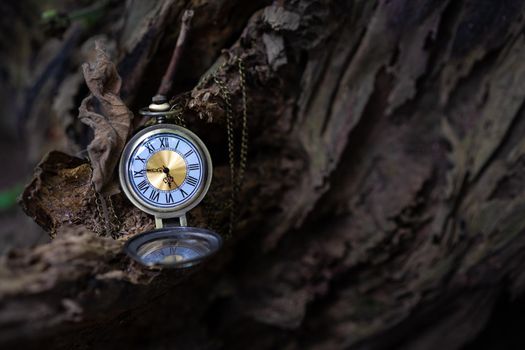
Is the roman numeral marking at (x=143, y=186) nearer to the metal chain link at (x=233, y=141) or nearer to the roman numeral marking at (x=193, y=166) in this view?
the roman numeral marking at (x=193, y=166)

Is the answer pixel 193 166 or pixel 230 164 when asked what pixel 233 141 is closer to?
pixel 230 164

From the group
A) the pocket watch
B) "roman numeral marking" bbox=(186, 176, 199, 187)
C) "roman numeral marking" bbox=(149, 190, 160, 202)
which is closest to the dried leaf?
the pocket watch

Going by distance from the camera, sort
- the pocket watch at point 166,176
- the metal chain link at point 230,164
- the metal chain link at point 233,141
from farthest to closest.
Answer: the metal chain link at point 233,141 < the metal chain link at point 230,164 < the pocket watch at point 166,176

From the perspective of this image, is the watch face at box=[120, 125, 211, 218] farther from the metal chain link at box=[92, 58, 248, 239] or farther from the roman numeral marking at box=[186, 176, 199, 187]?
the metal chain link at box=[92, 58, 248, 239]

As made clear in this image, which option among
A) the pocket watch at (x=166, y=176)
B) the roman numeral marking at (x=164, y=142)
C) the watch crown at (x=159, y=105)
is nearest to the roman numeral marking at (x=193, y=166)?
the pocket watch at (x=166, y=176)

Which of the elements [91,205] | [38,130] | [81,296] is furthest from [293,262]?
[38,130]

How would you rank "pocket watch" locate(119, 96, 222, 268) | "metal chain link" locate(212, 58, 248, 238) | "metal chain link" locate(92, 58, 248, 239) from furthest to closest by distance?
"metal chain link" locate(212, 58, 248, 238) < "metal chain link" locate(92, 58, 248, 239) < "pocket watch" locate(119, 96, 222, 268)
